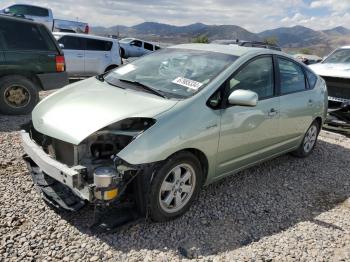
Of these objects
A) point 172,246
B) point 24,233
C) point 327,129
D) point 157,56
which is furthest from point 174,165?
point 327,129

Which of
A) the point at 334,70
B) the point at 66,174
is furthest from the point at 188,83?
the point at 334,70

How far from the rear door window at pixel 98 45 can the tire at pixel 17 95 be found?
532cm

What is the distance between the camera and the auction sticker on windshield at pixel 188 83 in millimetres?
3688

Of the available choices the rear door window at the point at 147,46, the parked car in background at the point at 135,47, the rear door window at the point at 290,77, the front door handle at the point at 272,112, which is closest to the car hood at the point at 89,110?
the front door handle at the point at 272,112

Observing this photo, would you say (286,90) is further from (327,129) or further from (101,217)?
(327,129)

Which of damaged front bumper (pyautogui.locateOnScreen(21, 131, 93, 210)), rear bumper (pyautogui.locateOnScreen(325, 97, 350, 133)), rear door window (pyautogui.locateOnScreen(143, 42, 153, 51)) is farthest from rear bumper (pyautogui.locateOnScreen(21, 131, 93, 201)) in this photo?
rear door window (pyautogui.locateOnScreen(143, 42, 153, 51))

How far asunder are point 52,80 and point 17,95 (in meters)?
0.73

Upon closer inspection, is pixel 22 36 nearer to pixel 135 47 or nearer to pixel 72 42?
pixel 72 42

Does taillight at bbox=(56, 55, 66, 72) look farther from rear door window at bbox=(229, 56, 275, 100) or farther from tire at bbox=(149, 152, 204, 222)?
tire at bbox=(149, 152, 204, 222)

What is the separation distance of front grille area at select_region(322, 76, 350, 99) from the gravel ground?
3846 millimetres

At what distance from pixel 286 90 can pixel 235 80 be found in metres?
1.18

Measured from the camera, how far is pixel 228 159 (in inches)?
154

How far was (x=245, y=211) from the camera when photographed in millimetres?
3922

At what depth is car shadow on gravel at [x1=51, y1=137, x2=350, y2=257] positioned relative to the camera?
3248 mm
